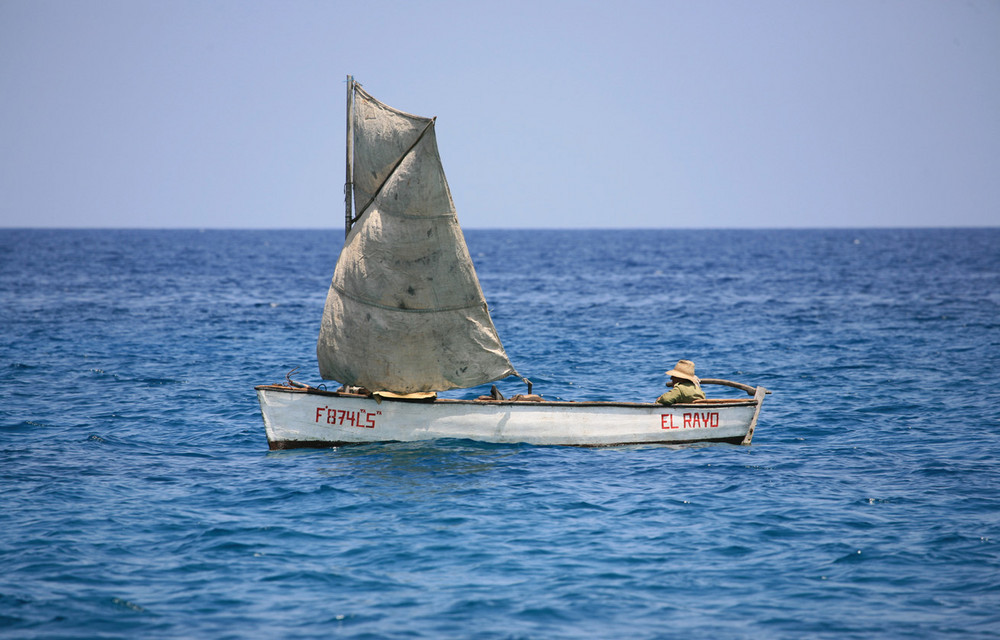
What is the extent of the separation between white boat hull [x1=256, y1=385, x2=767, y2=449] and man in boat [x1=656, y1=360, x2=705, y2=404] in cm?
20

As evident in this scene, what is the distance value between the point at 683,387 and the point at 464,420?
189 inches

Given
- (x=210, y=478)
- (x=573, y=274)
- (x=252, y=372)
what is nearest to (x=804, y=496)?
(x=210, y=478)

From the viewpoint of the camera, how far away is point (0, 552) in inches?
486

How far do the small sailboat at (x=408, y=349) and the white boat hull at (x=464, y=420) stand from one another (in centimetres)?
2

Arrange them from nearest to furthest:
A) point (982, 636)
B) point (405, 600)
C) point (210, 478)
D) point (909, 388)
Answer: point (982, 636)
point (405, 600)
point (210, 478)
point (909, 388)

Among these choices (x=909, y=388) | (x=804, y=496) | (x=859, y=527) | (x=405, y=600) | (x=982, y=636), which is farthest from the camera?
(x=909, y=388)

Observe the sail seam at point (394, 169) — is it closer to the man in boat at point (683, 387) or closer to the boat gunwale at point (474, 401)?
the boat gunwale at point (474, 401)

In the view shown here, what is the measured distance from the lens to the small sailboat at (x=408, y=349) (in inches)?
668

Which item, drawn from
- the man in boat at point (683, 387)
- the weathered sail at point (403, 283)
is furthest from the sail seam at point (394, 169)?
the man in boat at point (683, 387)

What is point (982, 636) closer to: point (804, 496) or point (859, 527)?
point (859, 527)

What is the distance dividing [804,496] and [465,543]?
6.46 meters

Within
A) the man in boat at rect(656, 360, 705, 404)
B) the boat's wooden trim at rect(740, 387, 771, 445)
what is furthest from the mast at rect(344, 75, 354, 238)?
the boat's wooden trim at rect(740, 387, 771, 445)

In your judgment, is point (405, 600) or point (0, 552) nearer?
point (405, 600)

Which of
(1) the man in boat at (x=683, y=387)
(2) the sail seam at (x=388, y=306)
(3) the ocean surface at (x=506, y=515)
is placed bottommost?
(3) the ocean surface at (x=506, y=515)
